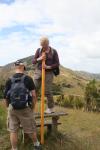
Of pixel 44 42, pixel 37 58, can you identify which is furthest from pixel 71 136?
pixel 44 42

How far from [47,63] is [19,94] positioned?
1.69 metres

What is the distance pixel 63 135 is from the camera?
10.3 metres

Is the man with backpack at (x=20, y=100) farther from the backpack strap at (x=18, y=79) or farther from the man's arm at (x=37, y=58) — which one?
the man's arm at (x=37, y=58)

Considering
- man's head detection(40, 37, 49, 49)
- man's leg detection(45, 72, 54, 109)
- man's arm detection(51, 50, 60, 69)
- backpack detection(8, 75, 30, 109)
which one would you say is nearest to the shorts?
backpack detection(8, 75, 30, 109)

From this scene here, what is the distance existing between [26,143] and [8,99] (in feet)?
4.84

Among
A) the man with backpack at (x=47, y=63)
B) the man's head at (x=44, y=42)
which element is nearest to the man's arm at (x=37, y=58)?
the man with backpack at (x=47, y=63)

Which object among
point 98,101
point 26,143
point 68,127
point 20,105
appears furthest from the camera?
point 98,101

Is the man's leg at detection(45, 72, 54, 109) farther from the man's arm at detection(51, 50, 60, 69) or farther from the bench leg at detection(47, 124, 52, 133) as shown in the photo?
the bench leg at detection(47, 124, 52, 133)

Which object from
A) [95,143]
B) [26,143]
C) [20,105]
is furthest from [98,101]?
[20,105]

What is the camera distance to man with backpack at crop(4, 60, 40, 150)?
26.9 ft

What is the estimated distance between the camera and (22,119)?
8438mm

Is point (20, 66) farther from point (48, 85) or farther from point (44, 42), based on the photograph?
Result: point (48, 85)

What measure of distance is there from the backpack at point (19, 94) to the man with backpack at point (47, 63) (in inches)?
52.6

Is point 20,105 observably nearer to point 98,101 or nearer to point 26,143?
point 26,143
